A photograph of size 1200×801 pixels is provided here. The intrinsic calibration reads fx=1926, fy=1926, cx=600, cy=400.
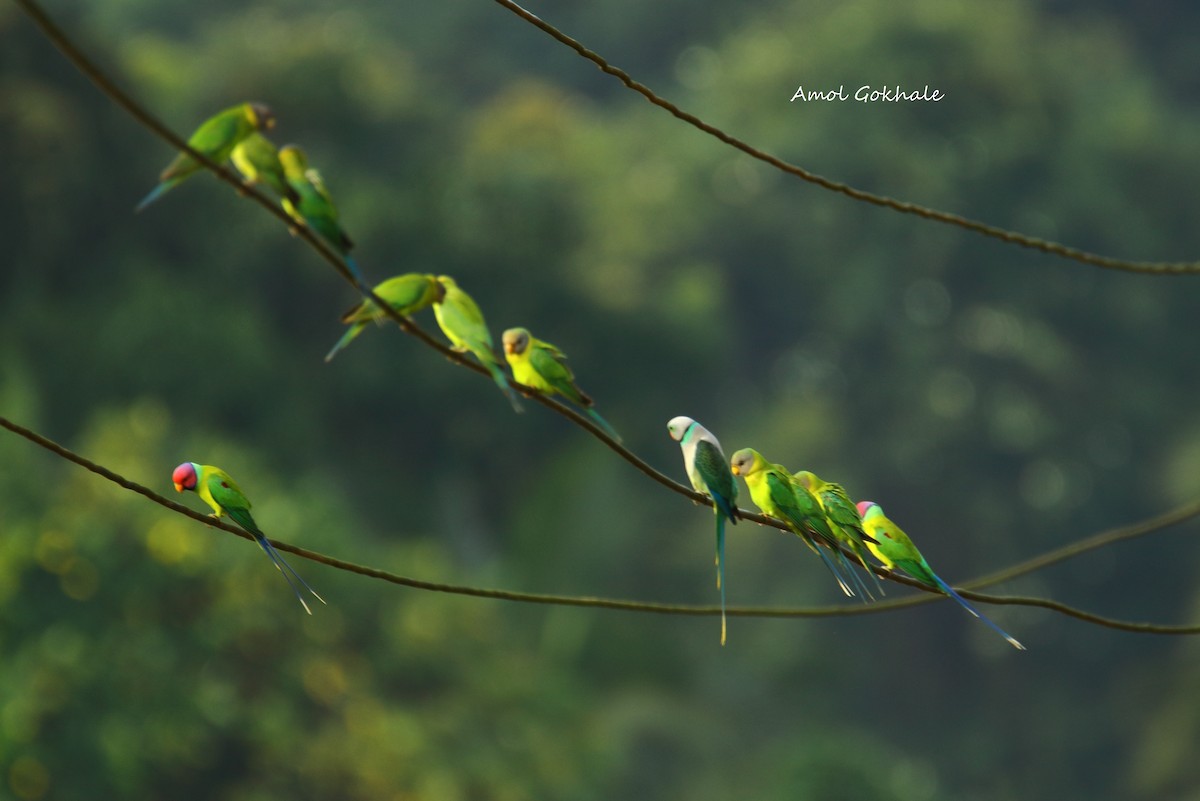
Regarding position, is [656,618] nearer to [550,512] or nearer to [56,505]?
[550,512]

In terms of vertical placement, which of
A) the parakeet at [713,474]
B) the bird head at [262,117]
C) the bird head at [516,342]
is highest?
the bird head at [516,342]

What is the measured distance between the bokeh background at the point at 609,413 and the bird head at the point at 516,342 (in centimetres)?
1552

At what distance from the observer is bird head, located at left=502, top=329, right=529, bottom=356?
14.3ft

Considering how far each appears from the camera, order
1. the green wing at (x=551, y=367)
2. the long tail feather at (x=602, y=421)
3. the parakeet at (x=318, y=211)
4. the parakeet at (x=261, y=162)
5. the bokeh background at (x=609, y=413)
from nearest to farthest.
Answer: the parakeet at (x=318, y=211), the parakeet at (x=261, y=162), the long tail feather at (x=602, y=421), the green wing at (x=551, y=367), the bokeh background at (x=609, y=413)

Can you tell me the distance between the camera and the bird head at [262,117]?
12.4ft

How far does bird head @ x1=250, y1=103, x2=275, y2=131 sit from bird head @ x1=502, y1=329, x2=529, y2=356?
79 cm

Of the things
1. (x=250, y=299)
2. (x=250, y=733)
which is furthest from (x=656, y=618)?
(x=250, y=733)

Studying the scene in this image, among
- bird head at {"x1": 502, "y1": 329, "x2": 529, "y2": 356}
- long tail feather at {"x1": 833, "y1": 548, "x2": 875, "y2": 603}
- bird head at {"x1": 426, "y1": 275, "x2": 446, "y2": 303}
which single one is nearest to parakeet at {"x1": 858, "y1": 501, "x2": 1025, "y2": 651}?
long tail feather at {"x1": 833, "y1": 548, "x2": 875, "y2": 603}

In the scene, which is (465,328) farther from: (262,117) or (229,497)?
(229,497)

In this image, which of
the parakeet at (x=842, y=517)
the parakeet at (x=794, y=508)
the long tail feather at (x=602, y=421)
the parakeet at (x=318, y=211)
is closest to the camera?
the parakeet at (x=318, y=211)

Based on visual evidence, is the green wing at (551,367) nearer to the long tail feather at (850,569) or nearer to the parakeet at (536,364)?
the parakeet at (536,364)

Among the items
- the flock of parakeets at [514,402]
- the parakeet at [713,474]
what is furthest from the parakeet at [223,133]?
the parakeet at [713,474]

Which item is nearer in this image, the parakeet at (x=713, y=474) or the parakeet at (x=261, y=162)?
the parakeet at (x=261, y=162)

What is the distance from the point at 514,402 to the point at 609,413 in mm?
31866
